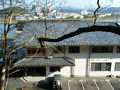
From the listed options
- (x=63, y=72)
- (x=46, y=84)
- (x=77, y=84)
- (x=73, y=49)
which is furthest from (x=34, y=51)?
(x=77, y=84)

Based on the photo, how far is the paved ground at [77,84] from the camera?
17.5 metres

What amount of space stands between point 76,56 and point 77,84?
10.7ft

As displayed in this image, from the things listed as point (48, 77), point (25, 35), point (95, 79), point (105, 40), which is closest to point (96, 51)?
point (105, 40)

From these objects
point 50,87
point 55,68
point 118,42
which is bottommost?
point 50,87

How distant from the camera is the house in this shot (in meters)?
18.3

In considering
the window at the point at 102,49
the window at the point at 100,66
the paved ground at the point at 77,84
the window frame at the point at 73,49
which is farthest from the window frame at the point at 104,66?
the window frame at the point at 73,49

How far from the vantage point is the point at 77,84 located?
18234mm

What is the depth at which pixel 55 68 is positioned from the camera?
19.3m

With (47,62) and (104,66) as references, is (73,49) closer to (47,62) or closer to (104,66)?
(47,62)

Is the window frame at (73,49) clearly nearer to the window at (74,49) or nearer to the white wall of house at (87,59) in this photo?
the window at (74,49)

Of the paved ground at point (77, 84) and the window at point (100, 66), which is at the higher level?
the window at point (100, 66)

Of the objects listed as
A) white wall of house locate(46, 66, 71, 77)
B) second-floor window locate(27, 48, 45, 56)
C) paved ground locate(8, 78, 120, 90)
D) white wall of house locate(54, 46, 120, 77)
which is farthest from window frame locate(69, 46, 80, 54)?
paved ground locate(8, 78, 120, 90)

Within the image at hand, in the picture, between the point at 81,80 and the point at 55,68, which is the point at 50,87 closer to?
the point at 55,68

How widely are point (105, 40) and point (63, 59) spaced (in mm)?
5362
